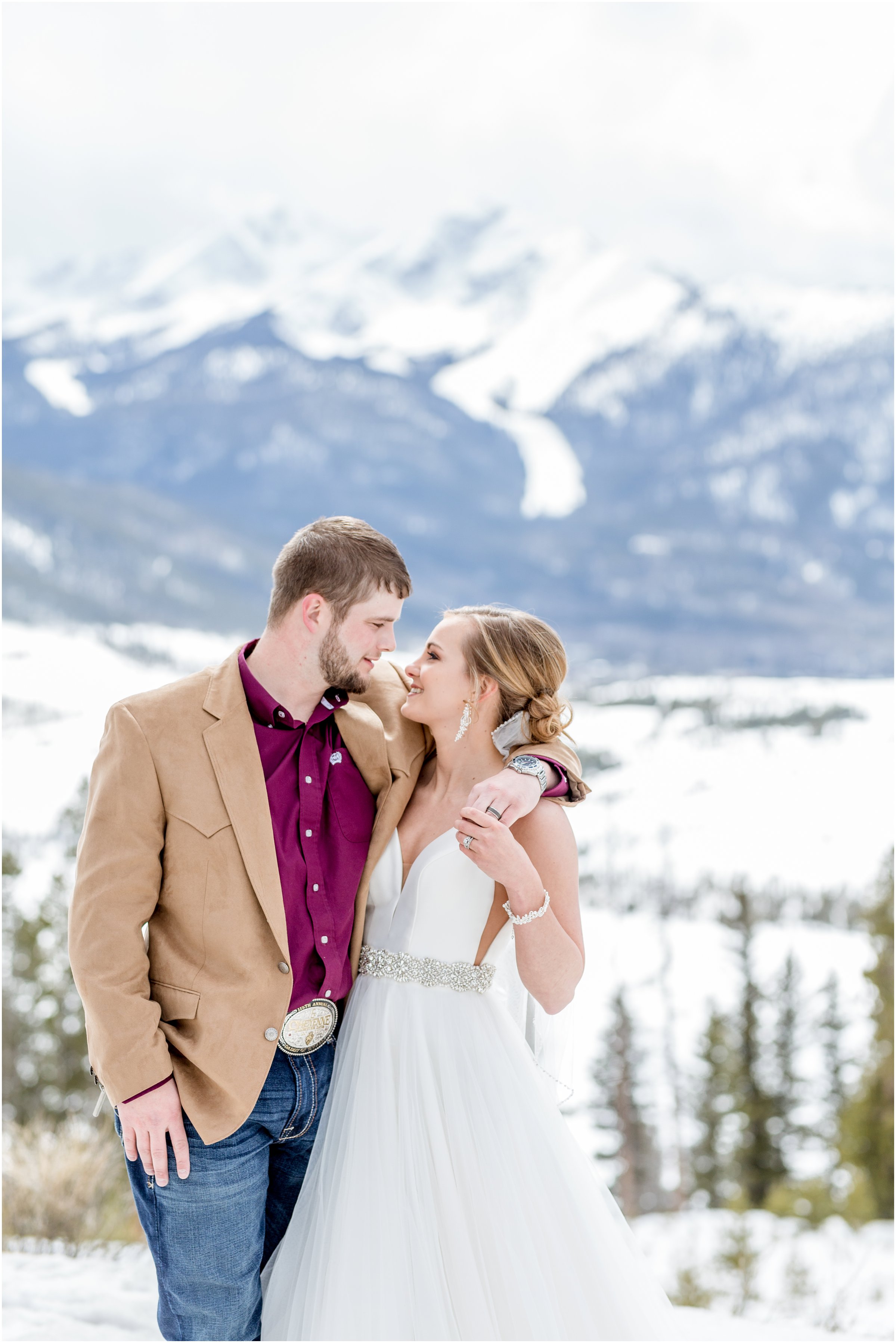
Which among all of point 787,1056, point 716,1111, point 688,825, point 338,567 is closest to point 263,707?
point 338,567

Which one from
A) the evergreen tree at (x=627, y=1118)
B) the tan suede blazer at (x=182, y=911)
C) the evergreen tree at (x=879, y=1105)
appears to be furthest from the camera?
the evergreen tree at (x=627, y=1118)

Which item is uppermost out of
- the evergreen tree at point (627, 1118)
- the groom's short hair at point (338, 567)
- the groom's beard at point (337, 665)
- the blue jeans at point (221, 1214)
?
the groom's short hair at point (338, 567)

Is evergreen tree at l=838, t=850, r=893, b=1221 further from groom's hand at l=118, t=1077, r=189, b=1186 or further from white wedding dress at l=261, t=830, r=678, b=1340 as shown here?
groom's hand at l=118, t=1077, r=189, b=1186

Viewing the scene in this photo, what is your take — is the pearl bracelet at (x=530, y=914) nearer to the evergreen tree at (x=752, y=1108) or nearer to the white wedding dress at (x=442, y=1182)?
the white wedding dress at (x=442, y=1182)

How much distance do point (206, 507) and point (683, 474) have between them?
57.6 meters

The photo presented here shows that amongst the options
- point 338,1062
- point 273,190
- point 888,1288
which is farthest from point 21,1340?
point 273,190

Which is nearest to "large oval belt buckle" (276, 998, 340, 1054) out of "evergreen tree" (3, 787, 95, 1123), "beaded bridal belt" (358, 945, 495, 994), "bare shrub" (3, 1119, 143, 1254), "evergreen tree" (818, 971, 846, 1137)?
"beaded bridal belt" (358, 945, 495, 994)

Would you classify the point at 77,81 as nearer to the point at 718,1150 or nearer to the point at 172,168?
the point at 172,168

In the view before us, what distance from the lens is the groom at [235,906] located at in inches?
82.3

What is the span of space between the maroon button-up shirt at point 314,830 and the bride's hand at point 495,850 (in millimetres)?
299

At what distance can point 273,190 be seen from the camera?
15788 centimetres

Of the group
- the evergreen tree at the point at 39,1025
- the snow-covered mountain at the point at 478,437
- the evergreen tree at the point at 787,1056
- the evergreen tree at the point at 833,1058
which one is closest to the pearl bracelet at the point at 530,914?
the evergreen tree at the point at 39,1025

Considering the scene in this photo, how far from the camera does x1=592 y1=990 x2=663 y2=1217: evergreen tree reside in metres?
24.2

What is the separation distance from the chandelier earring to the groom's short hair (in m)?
0.36
